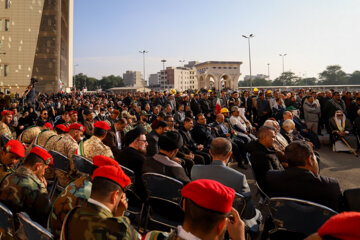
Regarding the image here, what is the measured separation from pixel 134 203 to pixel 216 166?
53.4 inches

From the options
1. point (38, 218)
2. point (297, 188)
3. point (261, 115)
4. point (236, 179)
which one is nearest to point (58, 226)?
point (38, 218)

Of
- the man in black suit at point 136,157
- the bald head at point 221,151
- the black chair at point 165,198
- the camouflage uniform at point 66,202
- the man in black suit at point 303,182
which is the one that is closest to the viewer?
the camouflage uniform at point 66,202

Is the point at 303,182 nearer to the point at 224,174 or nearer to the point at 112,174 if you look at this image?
the point at 224,174

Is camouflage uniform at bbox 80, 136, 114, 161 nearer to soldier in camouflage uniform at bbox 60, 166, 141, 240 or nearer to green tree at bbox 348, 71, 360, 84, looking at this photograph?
soldier in camouflage uniform at bbox 60, 166, 141, 240

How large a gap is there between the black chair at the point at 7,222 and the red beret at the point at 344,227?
2.30 meters

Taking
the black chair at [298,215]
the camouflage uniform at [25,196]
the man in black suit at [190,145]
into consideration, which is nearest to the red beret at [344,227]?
the black chair at [298,215]

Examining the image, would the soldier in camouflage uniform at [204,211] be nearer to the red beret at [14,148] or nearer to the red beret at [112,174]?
the red beret at [112,174]

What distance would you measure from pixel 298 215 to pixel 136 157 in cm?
236

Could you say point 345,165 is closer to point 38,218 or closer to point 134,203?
point 134,203

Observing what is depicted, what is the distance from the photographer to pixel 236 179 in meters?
3.05

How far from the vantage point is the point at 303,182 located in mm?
2828

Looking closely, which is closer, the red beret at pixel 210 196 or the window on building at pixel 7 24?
the red beret at pixel 210 196

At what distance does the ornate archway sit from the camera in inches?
3669

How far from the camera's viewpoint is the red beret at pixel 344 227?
1097 millimetres
